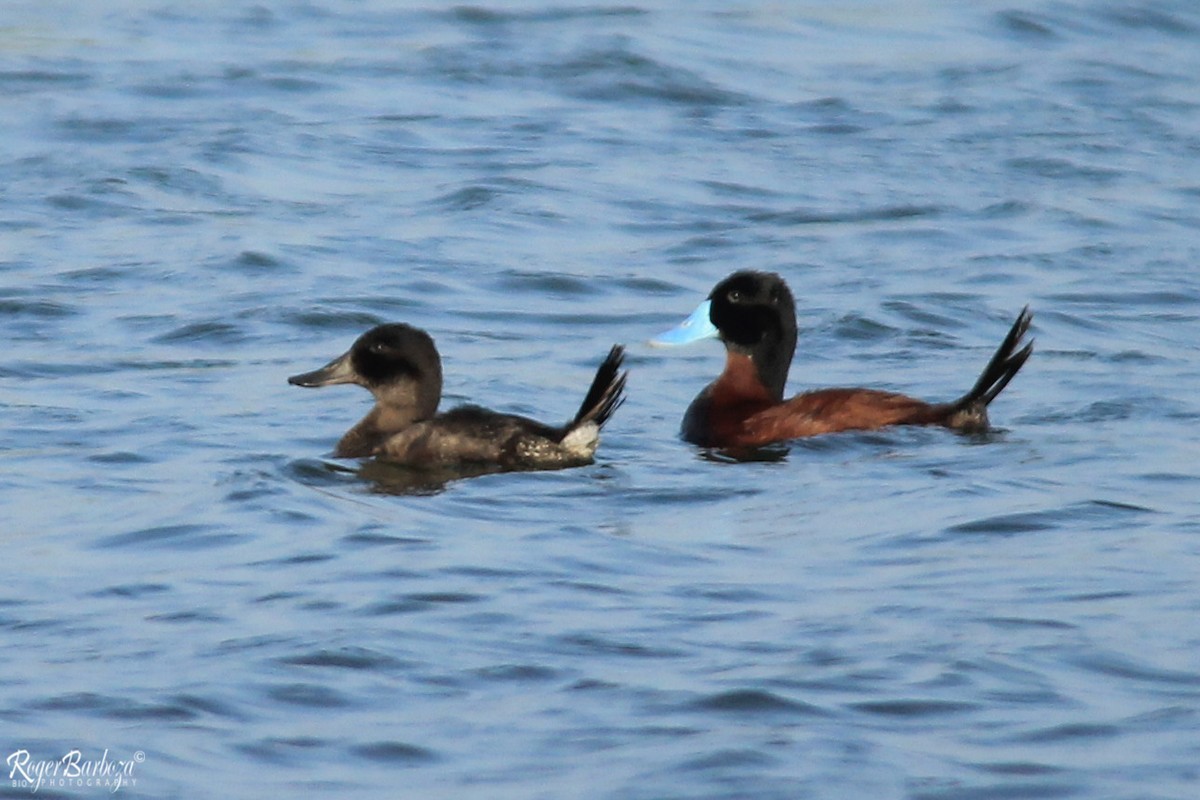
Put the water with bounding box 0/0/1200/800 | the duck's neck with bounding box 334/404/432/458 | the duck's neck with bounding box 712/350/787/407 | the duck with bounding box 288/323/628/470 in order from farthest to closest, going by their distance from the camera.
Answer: the duck's neck with bounding box 712/350/787/407 → the duck's neck with bounding box 334/404/432/458 → the duck with bounding box 288/323/628/470 → the water with bounding box 0/0/1200/800

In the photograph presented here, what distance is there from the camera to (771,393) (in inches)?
408

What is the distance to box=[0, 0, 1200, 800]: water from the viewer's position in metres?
5.71

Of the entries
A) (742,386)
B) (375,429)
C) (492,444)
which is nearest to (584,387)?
(742,386)

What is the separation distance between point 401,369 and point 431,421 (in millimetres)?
445

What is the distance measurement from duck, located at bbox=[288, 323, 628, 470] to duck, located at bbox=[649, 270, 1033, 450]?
31.8 inches

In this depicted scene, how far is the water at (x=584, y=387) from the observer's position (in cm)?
571

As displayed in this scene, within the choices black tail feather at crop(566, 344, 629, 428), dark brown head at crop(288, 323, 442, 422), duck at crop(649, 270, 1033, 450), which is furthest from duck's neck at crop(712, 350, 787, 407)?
dark brown head at crop(288, 323, 442, 422)

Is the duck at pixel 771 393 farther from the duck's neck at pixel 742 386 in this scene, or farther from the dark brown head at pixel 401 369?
the dark brown head at pixel 401 369

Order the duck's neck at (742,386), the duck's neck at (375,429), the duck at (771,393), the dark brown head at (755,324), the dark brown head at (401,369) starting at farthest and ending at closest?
the dark brown head at (755,324) < the duck's neck at (742,386) < the duck at (771,393) < the dark brown head at (401,369) < the duck's neck at (375,429)

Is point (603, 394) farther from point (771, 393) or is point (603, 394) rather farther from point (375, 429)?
point (771, 393)

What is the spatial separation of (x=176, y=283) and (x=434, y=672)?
731 centimetres

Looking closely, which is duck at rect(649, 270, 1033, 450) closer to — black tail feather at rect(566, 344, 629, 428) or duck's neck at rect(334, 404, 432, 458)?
black tail feather at rect(566, 344, 629, 428)

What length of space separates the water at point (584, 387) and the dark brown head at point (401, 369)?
0.40 m

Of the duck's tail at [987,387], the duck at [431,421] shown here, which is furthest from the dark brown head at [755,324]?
the duck at [431,421]
